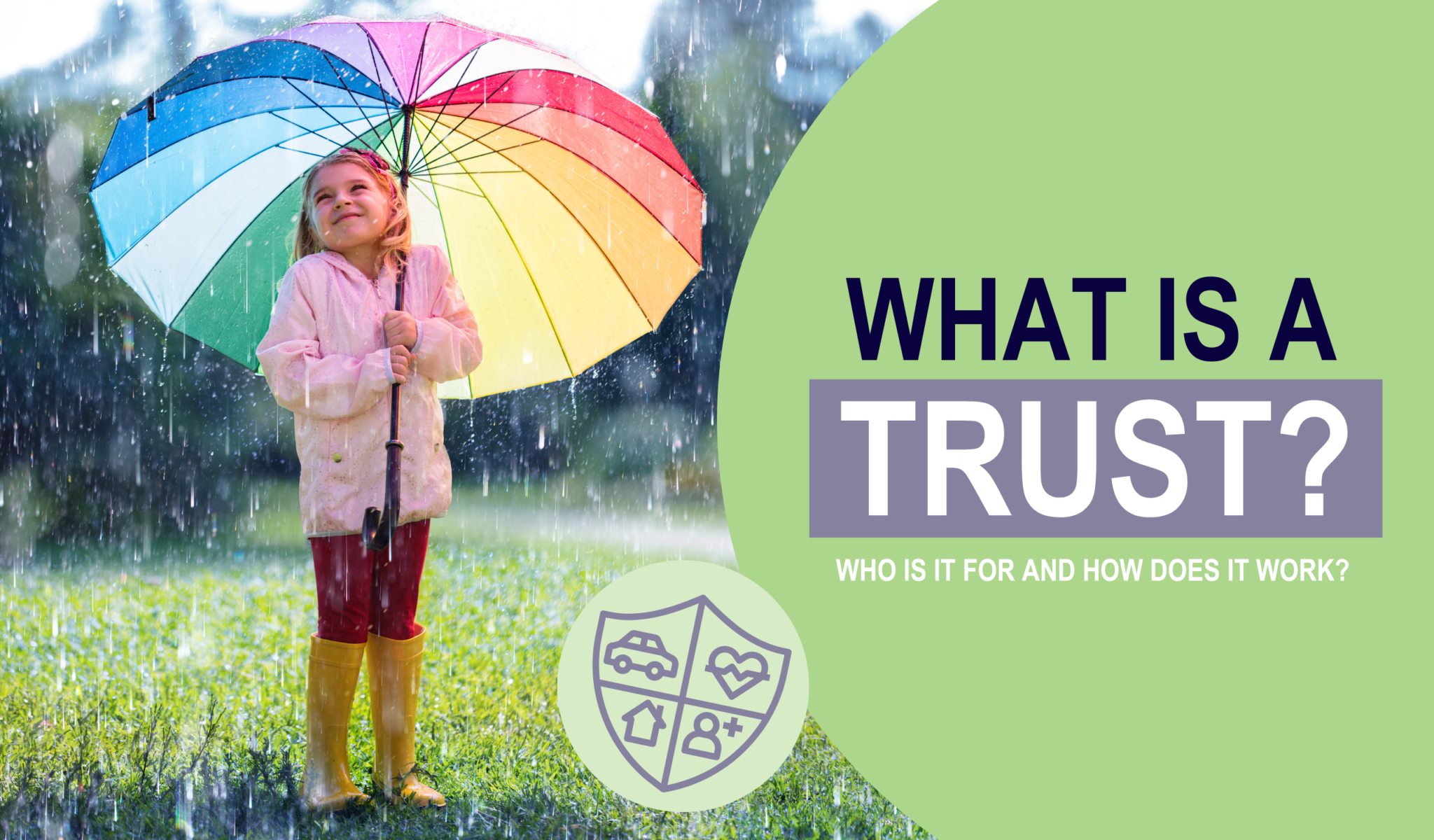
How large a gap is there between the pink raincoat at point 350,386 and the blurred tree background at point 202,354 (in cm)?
618

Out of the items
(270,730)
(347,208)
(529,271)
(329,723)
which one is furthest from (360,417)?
(270,730)

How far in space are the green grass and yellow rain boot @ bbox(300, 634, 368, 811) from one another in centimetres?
6

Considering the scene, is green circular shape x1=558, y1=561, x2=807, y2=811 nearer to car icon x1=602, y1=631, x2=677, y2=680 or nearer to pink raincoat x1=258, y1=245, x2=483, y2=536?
car icon x1=602, y1=631, x2=677, y2=680

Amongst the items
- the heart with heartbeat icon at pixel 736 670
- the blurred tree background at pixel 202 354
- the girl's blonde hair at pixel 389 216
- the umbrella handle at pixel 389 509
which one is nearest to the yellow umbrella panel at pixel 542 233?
the girl's blonde hair at pixel 389 216

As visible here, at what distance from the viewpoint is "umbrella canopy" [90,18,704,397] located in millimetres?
3291

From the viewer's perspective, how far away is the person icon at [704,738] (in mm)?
3465

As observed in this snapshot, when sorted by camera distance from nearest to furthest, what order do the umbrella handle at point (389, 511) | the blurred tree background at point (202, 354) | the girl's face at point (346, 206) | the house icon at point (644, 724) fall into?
the umbrella handle at point (389, 511), the girl's face at point (346, 206), the house icon at point (644, 724), the blurred tree background at point (202, 354)

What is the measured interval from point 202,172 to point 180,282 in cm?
30

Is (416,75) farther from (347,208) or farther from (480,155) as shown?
(347,208)

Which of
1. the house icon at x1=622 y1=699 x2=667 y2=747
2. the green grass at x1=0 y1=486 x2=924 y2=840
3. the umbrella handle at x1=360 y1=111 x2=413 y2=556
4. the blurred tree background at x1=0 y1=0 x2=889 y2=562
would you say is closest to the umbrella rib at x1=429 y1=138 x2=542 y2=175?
the umbrella handle at x1=360 y1=111 x2=413 y2=556

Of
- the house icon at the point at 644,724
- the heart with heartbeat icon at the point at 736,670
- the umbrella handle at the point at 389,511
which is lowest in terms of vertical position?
the house icon at the point at 644,724

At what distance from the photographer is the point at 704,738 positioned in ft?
11.4

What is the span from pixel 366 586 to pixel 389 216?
0.95 metres

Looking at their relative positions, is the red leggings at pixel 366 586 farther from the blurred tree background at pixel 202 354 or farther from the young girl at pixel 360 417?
the blurred tree background at pixel 202 354
